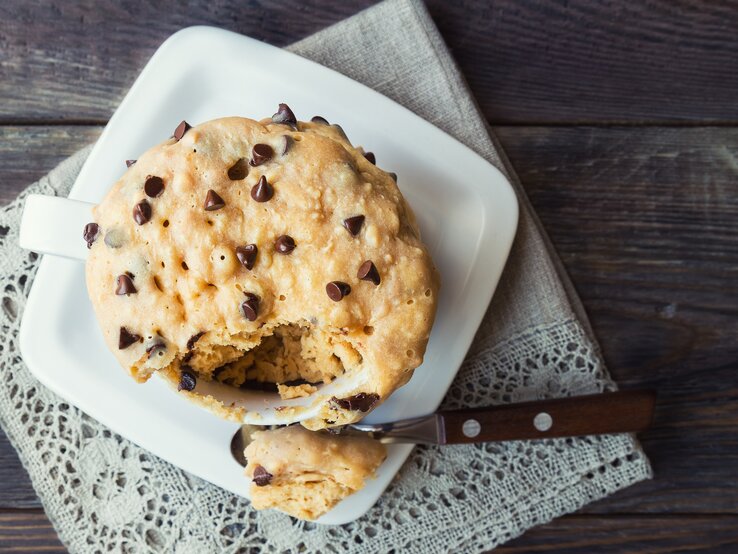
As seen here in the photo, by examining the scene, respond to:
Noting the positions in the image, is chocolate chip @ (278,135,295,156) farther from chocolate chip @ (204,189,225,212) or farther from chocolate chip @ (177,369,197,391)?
chocolate chip @ (177,369,197,391)

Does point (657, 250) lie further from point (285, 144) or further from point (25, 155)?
point (25, 155)

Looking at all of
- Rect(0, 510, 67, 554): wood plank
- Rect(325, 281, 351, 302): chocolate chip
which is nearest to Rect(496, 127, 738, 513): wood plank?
Rect(325, 281, 351, 302): chocolate chip

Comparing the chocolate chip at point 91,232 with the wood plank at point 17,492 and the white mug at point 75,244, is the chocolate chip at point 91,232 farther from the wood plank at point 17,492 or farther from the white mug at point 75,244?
the wood plank at point 17,492

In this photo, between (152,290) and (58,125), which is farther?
(58,125)

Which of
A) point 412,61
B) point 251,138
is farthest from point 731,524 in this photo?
point 251,138

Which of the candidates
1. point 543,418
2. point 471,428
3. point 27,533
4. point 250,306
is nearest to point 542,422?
point 543,418

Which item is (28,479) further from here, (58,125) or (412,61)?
(412,61)
